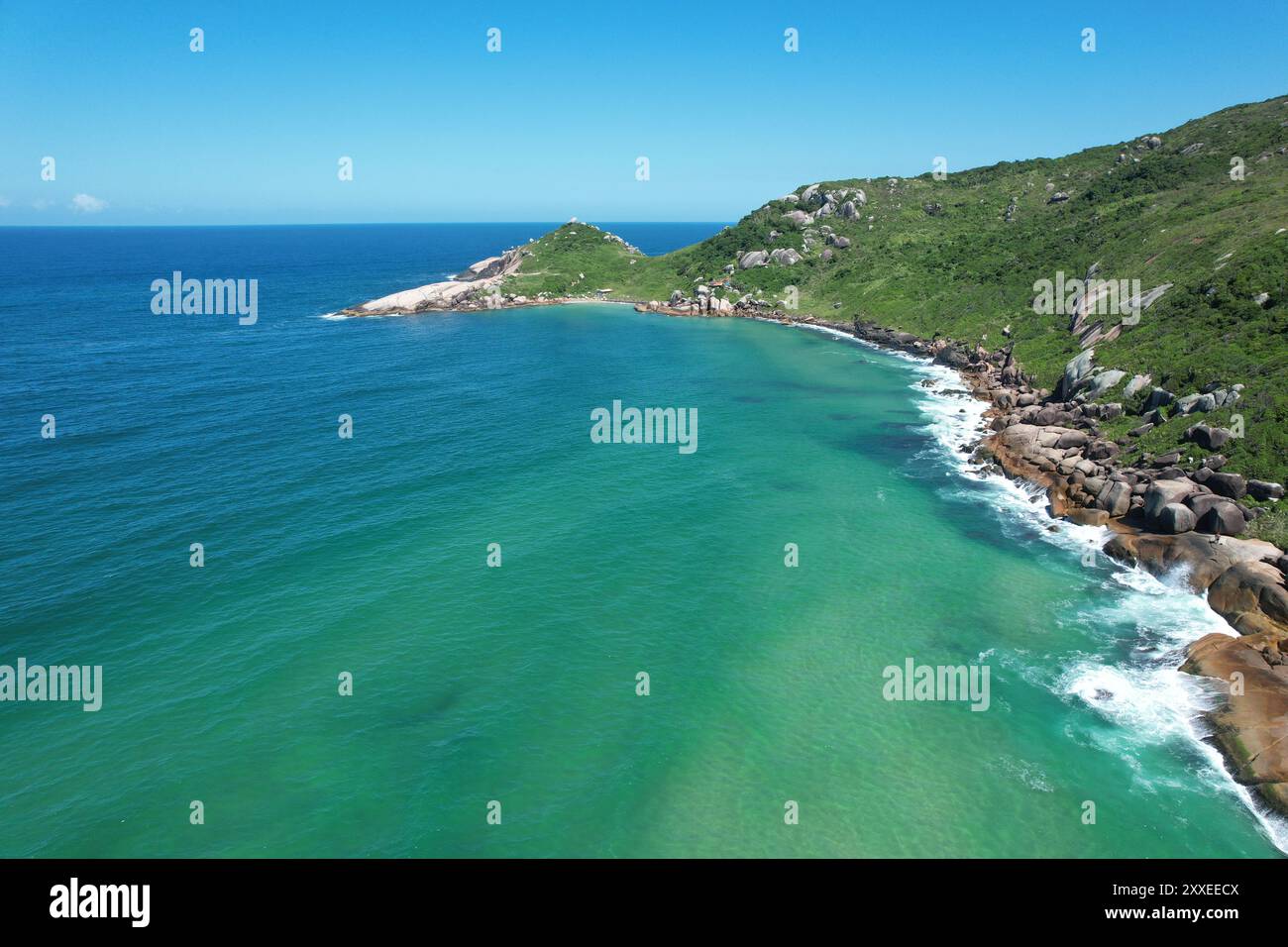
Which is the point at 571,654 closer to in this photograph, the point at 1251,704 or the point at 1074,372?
the point at 1251,704

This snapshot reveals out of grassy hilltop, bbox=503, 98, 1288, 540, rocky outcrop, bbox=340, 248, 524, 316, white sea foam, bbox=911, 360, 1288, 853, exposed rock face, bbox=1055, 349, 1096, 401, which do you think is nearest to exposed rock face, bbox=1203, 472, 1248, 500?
grassy hilltop, bbox=503, 98, 1288, 540

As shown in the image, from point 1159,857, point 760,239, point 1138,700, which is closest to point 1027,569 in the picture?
point 1138,700

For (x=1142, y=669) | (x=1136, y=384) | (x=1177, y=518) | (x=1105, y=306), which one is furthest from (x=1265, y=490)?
(x=1105, y=306)

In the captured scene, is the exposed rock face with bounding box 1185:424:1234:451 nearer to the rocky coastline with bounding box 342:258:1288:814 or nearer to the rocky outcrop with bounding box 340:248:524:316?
the rocky coastline with bounding box 342:258:1288:814

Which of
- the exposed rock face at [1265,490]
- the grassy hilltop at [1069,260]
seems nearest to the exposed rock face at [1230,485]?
the exposed rock face at [1265,490]

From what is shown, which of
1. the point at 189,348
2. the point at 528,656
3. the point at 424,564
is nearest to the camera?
the point at 528,656
